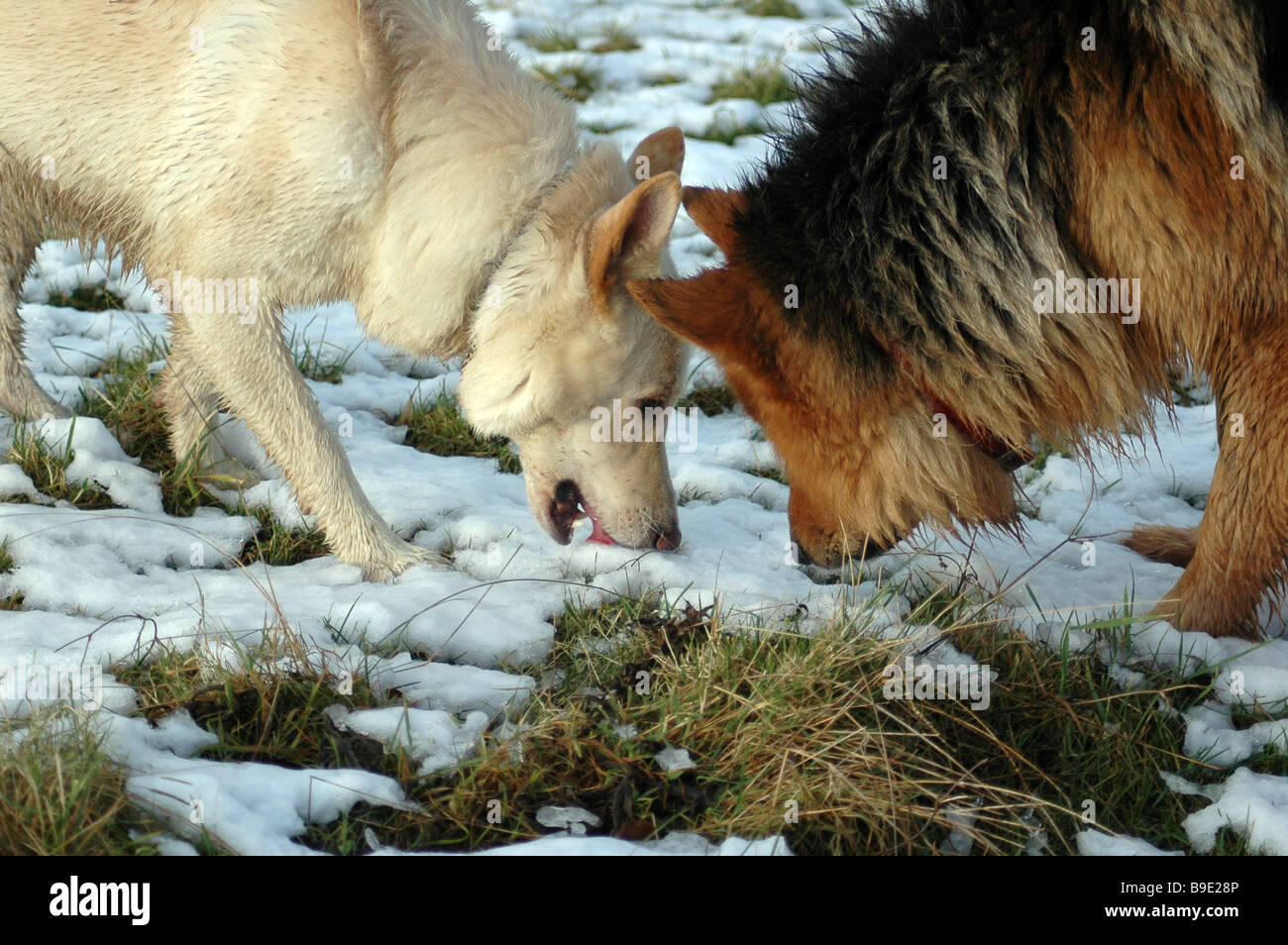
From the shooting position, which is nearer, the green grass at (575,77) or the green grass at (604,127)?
the green grass at (604,127)

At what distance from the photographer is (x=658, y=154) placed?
3557 millimetres

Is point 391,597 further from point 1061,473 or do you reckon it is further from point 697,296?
point 1061,473

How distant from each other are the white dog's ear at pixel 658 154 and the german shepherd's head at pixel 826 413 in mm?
512

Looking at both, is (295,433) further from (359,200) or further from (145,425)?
(145,425)

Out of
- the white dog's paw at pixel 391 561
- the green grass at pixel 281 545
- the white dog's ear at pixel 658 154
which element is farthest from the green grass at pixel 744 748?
the white dog's ear at pixel 658 154

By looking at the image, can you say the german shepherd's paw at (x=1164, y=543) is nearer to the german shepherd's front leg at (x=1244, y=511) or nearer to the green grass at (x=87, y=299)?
the german shepherd's front leg at (x=1244, y=511)

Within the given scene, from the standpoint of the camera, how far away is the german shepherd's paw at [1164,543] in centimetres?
390

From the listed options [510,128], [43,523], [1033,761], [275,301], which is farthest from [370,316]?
[1033,761]

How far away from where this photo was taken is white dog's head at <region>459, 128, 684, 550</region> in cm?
314

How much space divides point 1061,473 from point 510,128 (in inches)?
103

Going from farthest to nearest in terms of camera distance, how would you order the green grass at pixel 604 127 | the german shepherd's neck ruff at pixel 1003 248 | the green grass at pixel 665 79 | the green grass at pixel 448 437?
the green grass at pixel 665 79 < the green grass at pixel 604 127 < the green grass at pixel 448 437 < the german shepherd's neck ruff at pixel 1003 248

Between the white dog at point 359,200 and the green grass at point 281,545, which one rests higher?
the white dog at point 359,200

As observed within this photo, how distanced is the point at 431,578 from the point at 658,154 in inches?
60.9

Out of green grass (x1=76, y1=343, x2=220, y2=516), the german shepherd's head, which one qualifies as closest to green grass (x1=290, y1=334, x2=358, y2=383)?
green grass (x1=76, y1=343, x2=220, y2=516)
